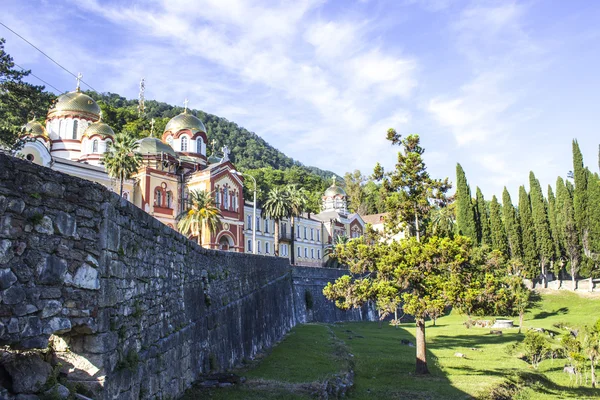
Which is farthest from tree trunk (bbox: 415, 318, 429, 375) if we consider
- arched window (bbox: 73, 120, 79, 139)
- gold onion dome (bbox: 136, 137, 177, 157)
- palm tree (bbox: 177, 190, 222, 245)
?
arched window (bbox: 73, 120, 79, 139)

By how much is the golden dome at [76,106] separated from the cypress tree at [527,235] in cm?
5130

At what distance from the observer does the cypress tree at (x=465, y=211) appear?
63.4m

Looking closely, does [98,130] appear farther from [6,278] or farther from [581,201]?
[581,201]

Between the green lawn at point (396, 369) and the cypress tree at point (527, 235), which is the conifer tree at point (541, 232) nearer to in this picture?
the cypress tree at point (527, 235)

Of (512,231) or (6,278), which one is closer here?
(6,278)

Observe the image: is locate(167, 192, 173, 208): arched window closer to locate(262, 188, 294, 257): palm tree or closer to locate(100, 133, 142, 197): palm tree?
locate(100, 133, 142, 197): palm tree

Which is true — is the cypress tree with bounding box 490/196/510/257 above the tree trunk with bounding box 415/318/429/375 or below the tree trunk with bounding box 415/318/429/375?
above

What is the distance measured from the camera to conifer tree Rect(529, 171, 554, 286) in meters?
61.8

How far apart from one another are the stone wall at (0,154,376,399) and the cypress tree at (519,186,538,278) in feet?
187

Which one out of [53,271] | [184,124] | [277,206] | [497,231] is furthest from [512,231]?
[53,271]

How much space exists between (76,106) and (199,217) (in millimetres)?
20198

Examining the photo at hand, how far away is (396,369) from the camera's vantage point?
22.0 m

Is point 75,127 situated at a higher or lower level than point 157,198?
higher

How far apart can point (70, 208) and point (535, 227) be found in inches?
2580
